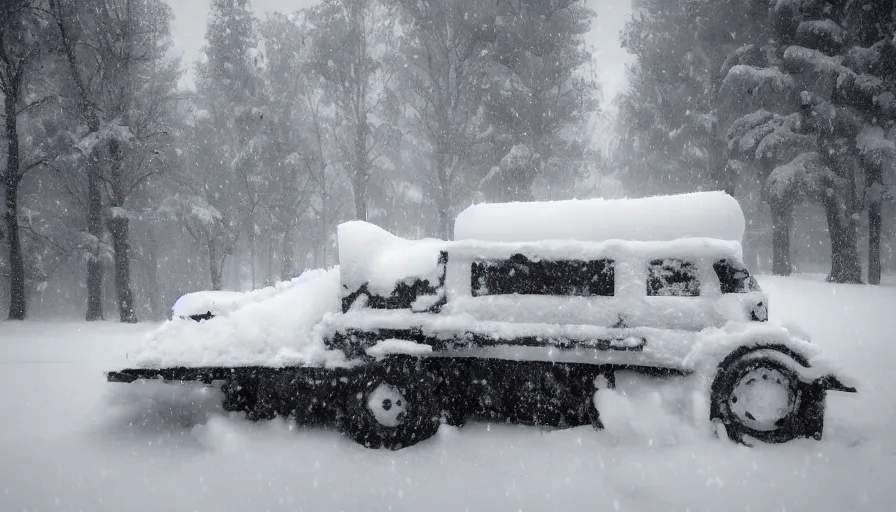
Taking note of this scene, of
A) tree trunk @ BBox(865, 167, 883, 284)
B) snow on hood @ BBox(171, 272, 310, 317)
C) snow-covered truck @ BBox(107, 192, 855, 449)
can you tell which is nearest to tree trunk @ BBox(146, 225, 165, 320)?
snow on hood @ BBox(171, 272, 310, 317)

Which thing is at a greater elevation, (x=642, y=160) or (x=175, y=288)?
(x=642, y=160)

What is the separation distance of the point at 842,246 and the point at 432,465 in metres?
15.3

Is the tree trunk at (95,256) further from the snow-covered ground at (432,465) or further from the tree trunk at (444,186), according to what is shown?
the snow-covered ground at (432,465)

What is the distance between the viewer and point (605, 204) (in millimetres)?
4309

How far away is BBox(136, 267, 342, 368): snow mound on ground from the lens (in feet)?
12.7

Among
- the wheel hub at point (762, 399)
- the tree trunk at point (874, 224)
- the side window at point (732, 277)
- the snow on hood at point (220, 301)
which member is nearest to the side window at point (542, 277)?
the side window at point (732, 277)

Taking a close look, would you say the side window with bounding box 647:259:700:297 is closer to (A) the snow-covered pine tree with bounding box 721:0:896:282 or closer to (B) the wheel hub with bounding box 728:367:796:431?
(B) the wheel hub with bounding box 728:367:796:431

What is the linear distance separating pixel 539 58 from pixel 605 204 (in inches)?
611

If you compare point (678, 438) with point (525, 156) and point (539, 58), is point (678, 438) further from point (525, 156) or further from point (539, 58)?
point (539, 58)

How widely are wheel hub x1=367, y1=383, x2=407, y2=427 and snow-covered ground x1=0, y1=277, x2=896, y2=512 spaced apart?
28 centimetres

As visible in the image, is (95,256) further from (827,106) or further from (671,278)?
(827,106)

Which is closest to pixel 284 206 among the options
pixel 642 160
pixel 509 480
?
pixel 642 160

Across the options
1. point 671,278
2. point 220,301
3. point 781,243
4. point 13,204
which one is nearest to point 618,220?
point 671,278

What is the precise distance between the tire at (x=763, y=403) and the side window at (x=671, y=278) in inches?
26.2
